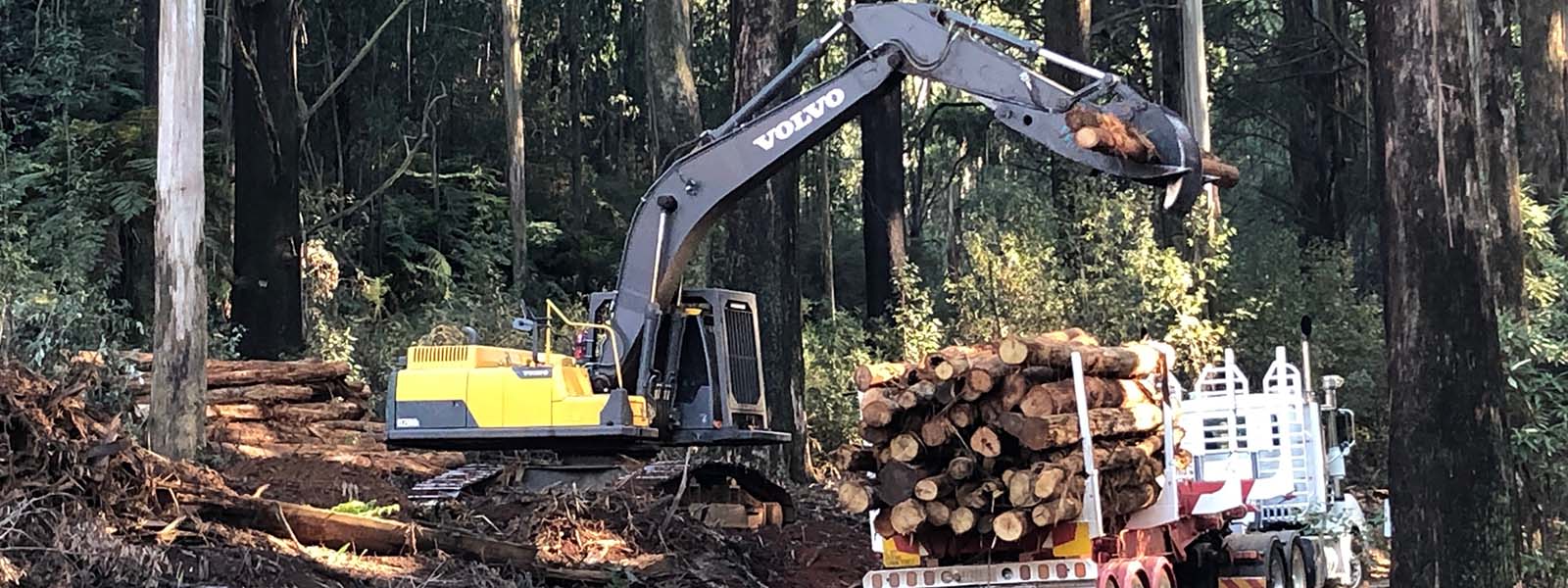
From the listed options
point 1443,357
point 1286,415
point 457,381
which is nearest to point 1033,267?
point 1286,415

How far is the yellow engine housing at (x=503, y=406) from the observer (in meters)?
12.6

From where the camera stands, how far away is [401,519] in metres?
12.9

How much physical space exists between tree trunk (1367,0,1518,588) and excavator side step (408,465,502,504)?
7889 millimetres

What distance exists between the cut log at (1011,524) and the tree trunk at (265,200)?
17206mm

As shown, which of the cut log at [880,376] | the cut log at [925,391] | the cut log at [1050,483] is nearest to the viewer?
the cut log at [1050,483]

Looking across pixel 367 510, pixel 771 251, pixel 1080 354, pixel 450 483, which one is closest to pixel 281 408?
pixel 450 483

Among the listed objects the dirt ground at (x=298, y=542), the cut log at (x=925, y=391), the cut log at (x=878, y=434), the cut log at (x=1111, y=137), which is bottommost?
the dirt ground at (x=298, y=542)

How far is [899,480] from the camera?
970cm

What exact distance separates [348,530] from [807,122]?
15.1ft

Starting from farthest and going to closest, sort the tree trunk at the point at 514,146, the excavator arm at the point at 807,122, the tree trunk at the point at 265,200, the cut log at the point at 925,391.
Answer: the tree trunk at the point at 514,146, the tree trunk at the point at 265,200, the excavator arm at the point at 807,122, the cut log at the point at 925,391

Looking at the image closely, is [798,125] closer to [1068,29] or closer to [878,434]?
[878,434]

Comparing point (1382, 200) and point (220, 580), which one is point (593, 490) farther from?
point (1382, 200)

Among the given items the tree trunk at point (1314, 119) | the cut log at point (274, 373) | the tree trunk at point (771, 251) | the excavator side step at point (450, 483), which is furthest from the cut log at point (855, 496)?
the tree trunk at point (1314, 119)

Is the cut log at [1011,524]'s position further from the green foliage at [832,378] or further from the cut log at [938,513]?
the green foliage at [832,378]
